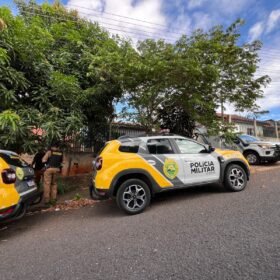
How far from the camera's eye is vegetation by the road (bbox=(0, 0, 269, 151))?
5.50 m

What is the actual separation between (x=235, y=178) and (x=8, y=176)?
535 centimetres

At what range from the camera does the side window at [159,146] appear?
183 inches

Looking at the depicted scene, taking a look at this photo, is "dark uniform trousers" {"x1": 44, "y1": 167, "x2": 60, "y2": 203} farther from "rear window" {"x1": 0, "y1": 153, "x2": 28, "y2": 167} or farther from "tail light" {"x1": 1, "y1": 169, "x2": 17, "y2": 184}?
"tail light" {"x1": 1, "y1": 169, "x2": 17, "y2": 184}

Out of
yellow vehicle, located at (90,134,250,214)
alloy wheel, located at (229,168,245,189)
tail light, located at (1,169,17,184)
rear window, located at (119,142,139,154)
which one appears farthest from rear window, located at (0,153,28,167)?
alloy wheel, located at (229,168,245,189)

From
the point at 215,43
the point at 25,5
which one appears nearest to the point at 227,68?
→ the point at 215,43

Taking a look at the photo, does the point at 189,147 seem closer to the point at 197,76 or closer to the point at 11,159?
the point at 197,76

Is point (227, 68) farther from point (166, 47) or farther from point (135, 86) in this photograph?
point (135, 86)

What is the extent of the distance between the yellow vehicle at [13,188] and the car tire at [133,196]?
1.86 m

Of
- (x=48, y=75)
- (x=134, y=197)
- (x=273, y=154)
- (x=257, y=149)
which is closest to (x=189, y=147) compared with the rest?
(x=134, y=197)

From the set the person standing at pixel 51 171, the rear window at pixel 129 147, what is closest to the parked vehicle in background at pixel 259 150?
the rear window at pixel 129 147

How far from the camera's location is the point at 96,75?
22.3 ft

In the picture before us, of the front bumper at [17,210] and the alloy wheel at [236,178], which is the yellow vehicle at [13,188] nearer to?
the front bumper at [17,210]

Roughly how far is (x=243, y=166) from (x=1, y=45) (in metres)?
7.53

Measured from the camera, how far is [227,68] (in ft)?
25.8
